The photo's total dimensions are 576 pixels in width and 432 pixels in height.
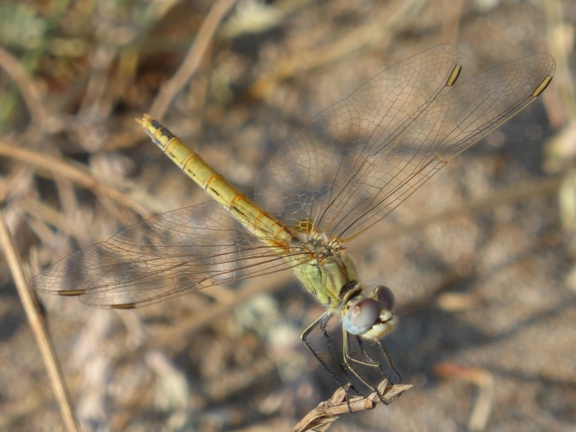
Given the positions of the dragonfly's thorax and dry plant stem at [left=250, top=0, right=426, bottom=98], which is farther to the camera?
dry plant stem at [left=250, top=0, right=426, bottom=98]

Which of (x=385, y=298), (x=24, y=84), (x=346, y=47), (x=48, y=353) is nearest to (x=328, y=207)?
(x=385, y=298)

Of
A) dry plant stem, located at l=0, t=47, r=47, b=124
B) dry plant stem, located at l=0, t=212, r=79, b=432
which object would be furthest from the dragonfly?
dry plant stem, located at l=0, t=47, r=47, b=124

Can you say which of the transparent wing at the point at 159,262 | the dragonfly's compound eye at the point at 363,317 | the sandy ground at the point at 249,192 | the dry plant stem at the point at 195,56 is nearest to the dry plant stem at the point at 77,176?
the sandy ground at the point at 249,192

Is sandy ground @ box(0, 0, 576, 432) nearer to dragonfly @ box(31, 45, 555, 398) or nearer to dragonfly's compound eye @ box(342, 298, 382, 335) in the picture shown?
dragonfly @ box(31, 45, 555, 398)

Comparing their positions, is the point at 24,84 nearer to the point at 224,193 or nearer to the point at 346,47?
the point at 224,193

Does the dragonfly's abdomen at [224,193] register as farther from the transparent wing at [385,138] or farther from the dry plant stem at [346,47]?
the dry plant stem at [346,47]

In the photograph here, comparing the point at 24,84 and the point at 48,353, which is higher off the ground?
the point at 24,84

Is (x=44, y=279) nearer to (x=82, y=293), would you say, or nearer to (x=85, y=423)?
(x=82, y=293)
